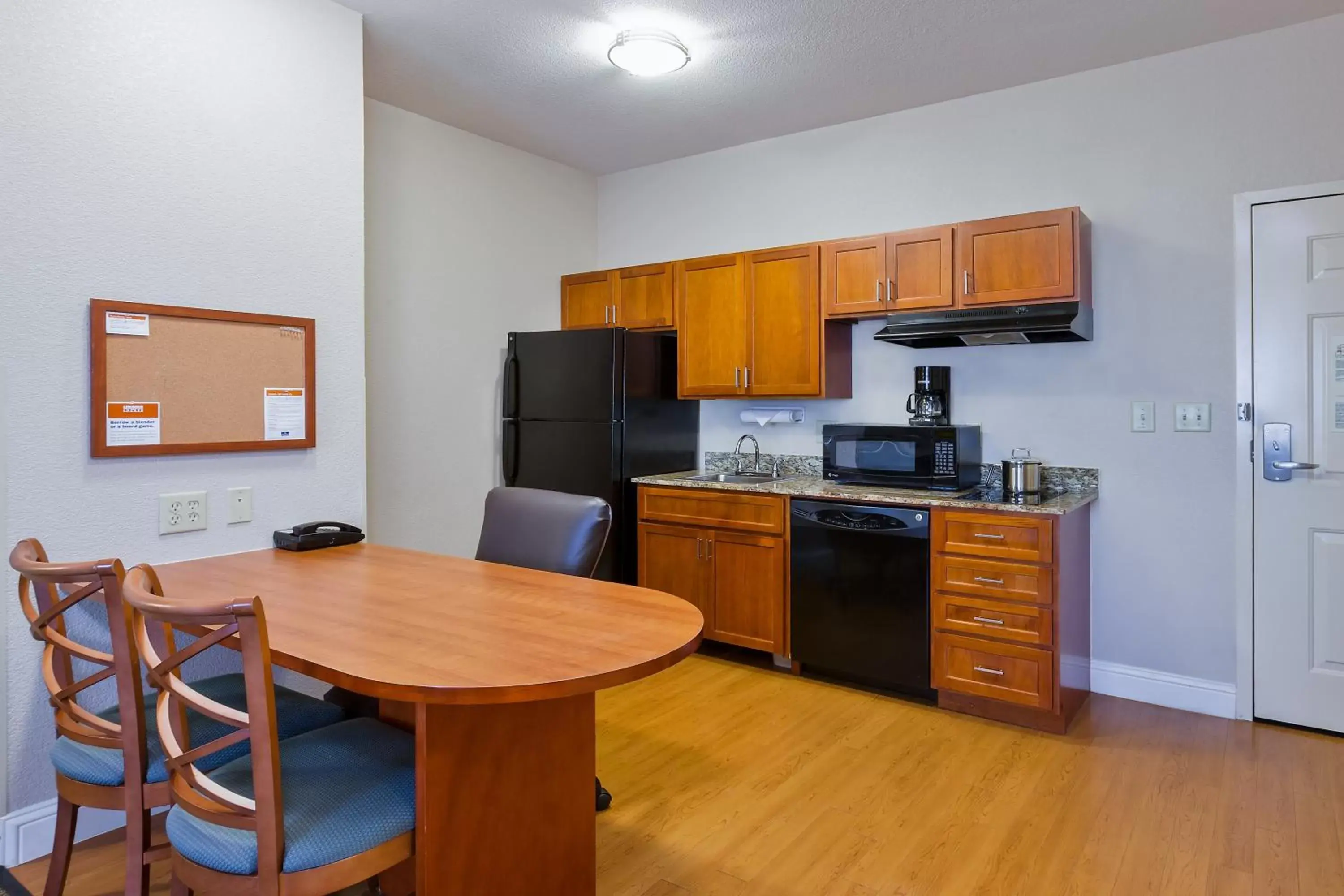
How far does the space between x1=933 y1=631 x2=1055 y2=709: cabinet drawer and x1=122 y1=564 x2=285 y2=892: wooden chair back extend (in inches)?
102

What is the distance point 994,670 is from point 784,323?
1815 millimetres

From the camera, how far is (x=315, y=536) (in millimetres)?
2572

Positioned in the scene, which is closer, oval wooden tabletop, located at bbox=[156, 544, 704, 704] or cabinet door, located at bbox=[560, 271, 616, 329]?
oval wooden tabletop, located at bbox=[156, 544, 704, 704]

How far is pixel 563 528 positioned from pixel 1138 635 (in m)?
2.59

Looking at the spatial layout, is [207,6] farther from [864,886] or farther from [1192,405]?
[1192,405]

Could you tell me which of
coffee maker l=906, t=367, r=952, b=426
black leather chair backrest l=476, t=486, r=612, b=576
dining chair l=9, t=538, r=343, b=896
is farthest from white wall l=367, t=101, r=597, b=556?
coffee maker l=906, t=367, r=952, b=426

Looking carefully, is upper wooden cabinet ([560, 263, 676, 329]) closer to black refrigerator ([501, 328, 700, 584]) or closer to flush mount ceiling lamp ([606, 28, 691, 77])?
black refrigerator ([501, 328, 700, 584])

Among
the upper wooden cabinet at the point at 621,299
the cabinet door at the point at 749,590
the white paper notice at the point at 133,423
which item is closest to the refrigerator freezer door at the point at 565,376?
the upper wooden cabinet at the point at 621,299

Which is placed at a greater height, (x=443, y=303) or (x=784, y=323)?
(x=443, y=303)

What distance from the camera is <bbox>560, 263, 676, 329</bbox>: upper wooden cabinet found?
4.33 m

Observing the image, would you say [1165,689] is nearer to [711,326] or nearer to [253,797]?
[711,326]

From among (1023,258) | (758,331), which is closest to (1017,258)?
(1023,258)

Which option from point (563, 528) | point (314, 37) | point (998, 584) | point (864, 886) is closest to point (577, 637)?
point (563, 528)

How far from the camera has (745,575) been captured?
3.76m
